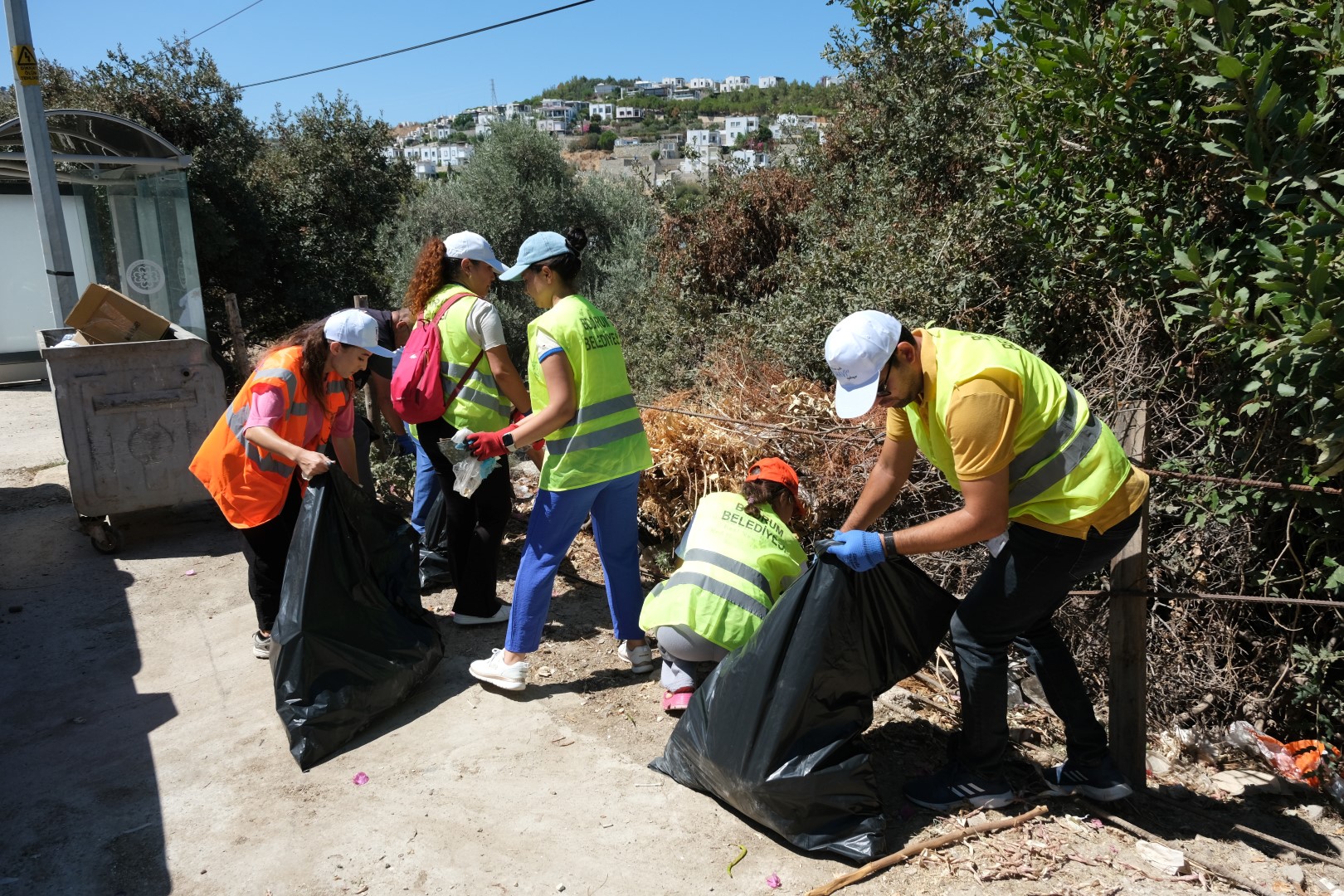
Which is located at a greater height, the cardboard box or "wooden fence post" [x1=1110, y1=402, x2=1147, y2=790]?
the cardboard box

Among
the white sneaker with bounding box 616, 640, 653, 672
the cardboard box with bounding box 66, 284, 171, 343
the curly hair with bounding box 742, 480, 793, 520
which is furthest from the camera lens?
the cardboard box with bounding box 66, 284, 171, 343

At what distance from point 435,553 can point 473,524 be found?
0.69 m

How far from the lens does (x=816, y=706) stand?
2.77 m

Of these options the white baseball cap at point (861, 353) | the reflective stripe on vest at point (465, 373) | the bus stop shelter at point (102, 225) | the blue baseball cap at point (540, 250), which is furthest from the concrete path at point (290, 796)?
the bus stop shelter at point (102, 225)

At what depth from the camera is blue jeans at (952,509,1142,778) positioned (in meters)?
2.68

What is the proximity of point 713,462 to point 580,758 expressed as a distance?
6.23 ft

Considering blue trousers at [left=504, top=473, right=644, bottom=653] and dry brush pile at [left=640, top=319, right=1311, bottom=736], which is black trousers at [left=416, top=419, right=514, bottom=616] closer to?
blue trousers at [left=504, top=473, right=644, bottom=653]

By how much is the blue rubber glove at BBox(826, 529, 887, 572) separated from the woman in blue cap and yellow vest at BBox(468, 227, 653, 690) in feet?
3.82

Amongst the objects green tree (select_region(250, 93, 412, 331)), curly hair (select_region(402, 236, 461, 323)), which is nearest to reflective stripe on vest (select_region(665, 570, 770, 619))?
curly hair (select_region(402, 236, 461, 323))

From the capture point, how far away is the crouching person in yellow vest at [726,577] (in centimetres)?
326

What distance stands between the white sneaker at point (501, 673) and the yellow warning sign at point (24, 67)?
18.3ft

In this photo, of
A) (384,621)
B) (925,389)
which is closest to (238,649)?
(384,621)

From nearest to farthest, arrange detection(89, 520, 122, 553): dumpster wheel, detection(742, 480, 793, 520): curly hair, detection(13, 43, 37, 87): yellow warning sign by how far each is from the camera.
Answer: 1. detection(742, 480, 793, 520): curly hair
2. detection(89, 520, 122, 553): dumpster wheel
3. detection(13, 43, 37, 87): yellow warning sign

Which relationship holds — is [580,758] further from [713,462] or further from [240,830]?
[713,462]
